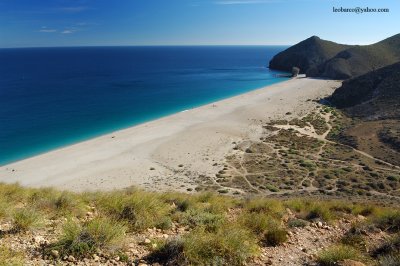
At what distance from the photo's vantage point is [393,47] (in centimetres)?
12112

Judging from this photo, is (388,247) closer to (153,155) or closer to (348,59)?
(153,155)

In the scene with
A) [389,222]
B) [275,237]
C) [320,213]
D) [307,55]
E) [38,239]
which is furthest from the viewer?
[307,55]

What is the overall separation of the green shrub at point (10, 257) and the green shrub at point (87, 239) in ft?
2.09

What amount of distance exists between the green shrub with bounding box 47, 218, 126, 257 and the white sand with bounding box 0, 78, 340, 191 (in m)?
Answer: 21.6

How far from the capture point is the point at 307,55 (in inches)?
5709

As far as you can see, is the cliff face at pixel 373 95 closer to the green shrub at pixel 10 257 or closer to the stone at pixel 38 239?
the stone at pixel 38 239

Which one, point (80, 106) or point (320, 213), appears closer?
point (320, 213)

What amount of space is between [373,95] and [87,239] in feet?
224

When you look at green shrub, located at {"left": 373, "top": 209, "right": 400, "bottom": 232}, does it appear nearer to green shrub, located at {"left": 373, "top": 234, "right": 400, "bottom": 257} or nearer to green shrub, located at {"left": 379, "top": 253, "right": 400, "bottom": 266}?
green shrub, located at {"left": 373, "top": 234, "right": 400, "bottom": 257}

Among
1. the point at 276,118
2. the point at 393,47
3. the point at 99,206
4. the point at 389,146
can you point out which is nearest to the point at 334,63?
the point at 393,47

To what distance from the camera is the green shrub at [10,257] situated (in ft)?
19.7

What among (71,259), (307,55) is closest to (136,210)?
(71,259)

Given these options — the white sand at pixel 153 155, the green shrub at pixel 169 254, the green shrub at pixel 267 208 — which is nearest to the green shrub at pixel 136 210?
the green shrub at pixel 169 254

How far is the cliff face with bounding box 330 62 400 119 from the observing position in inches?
2171
